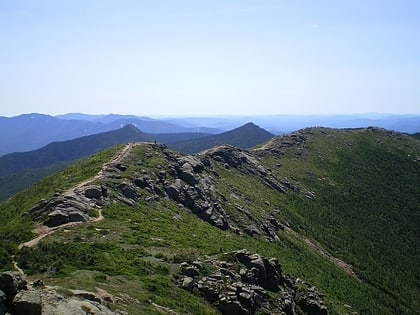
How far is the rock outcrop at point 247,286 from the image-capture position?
42.0 m

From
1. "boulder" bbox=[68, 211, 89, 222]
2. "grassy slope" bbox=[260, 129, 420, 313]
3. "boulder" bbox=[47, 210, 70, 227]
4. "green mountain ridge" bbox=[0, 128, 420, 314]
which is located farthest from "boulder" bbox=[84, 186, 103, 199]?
"grassy slope" bbox=[260, 129, 420, 313]

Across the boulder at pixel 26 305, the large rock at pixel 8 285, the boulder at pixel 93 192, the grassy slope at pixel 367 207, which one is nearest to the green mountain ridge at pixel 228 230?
the boulder at pixel 93 192

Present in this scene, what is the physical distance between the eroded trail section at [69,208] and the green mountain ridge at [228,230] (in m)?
0.22

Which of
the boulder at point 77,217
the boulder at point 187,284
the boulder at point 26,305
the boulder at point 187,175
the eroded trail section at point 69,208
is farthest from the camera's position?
the boulder at point 187,175

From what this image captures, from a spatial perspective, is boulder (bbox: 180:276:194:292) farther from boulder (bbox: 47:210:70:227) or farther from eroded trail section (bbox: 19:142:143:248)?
boulder (bbox: 47:210:70:227)

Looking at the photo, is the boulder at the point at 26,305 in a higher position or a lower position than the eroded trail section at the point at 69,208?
higher

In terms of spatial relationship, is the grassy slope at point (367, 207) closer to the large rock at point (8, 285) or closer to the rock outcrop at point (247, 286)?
the rock outcrop at point (247, 286)

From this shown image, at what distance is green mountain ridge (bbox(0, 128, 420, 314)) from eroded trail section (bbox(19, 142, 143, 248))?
0.22m

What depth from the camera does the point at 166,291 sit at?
39438 mm

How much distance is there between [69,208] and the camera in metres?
61.0

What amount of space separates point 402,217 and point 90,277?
4941 inches

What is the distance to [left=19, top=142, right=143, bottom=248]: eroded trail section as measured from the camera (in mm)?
55684

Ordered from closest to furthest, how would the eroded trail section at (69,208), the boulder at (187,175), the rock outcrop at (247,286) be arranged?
the rock outcrop at (247,286), the eroded trail section at (69,208), the boulder at (187,175)

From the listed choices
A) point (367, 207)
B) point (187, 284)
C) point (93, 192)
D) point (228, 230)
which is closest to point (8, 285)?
point (187, 284)
